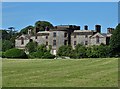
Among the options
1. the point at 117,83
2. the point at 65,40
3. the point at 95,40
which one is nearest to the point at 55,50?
the point at 65,40

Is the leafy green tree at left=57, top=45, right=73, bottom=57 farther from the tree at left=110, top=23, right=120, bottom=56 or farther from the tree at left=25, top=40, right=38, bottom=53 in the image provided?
the tree at left=110, top=23, right=120, bottom=56

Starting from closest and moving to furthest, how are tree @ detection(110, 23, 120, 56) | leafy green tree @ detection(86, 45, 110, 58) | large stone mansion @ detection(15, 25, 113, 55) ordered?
tree @ detection(110, 23, 120, 56)
leafy green tree @ detection(86, 45, 110, 58)
large stone mansion @ detection(15, 25, 113, 55)

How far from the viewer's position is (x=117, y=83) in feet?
49.5

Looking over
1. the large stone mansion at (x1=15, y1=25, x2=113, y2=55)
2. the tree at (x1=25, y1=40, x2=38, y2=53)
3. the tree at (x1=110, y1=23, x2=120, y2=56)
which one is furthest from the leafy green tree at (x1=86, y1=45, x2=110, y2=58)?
the tree at (x1=25, y1=40, x2=38, y2=53)

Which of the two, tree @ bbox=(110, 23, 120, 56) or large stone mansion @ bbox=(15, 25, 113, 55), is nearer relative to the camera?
tree @ bbox=(110, 23, 120, 56)

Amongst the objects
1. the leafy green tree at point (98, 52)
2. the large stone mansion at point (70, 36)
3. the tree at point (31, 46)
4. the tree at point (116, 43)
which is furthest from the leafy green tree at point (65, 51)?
the tree at point (116, 43)

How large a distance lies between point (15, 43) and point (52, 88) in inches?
2815

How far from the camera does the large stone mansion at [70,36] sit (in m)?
72.2

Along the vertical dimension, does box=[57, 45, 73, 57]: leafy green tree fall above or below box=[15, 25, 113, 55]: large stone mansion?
below

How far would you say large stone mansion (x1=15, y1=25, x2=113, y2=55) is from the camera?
72250 mm

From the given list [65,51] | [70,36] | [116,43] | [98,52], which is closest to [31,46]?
[70,36]

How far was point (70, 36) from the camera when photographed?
250 feet

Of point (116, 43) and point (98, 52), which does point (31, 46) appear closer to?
point (98, 52)

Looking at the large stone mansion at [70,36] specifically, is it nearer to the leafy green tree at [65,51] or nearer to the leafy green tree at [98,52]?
the leafy green tree at [65,51]
